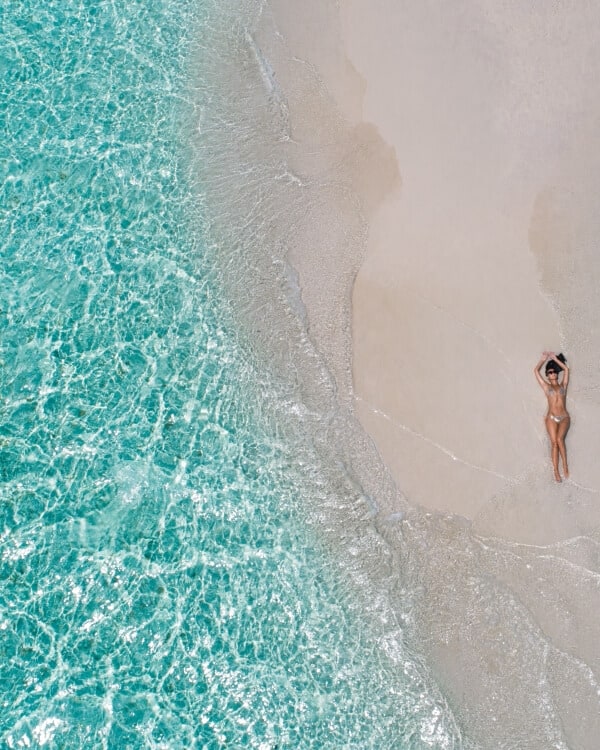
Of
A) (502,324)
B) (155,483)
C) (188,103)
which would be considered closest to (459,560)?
(502,324)

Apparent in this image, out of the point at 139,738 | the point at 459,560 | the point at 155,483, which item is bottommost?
the point at 139,738

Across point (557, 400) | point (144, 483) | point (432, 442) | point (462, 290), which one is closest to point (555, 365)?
point (557, 400)

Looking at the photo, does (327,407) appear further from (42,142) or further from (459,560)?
(42,142)

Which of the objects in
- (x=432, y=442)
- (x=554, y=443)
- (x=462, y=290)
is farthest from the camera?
(x=462, y=290)

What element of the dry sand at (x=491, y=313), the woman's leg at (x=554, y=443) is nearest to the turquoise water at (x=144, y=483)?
the dry sand at (x=491, y=313)

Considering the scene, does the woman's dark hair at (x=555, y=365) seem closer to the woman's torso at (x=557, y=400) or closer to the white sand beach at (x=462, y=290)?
the white sand beach at (x=462, y=290)

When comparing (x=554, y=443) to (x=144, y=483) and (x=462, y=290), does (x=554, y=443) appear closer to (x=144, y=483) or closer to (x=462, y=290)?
(x=462, y=290)
